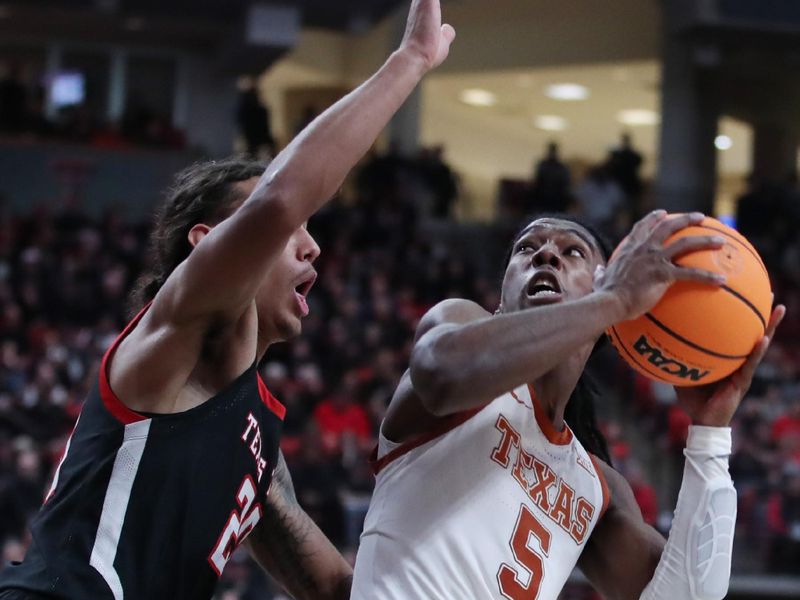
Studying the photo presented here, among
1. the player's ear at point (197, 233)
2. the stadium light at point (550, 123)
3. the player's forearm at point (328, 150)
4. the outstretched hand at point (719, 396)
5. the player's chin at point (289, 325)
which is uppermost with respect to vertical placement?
the player's forearm at point (328, 150)

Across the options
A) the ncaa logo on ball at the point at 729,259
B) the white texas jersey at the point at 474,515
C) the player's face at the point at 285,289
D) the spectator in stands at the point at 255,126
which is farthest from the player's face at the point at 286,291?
the spectator in stands at the point at 255,126

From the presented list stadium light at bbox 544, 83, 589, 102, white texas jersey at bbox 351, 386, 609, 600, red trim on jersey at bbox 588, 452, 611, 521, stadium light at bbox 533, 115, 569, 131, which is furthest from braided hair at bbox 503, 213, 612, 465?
stadium light at bbox 533, 115, 569, 131

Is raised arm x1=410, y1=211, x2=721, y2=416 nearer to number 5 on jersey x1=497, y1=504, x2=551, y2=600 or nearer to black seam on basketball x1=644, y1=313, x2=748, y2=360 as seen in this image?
black seam on basketball x1=644, y1=313, x2=748, y2=360

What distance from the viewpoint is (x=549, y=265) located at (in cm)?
338

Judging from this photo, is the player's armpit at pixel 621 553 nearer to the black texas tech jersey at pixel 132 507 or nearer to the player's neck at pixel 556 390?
the player's neck at pixel 556 390

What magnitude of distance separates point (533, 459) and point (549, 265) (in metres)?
0.53

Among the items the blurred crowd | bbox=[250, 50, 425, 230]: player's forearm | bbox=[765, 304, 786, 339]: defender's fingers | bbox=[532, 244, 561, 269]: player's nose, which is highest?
bbox=[250, 50, 425, 230]: player's forearm

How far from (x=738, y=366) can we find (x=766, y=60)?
15883mm

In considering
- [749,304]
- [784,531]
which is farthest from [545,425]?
[784,531]

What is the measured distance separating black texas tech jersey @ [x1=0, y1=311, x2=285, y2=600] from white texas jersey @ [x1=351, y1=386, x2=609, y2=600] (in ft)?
1.50

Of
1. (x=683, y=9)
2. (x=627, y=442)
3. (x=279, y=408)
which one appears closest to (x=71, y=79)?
(x=683, y=9)

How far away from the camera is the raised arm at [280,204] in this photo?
2.56 meters

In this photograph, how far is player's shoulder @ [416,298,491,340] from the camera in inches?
115

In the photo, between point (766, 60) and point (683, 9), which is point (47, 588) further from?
Answer: point (766, 60)
